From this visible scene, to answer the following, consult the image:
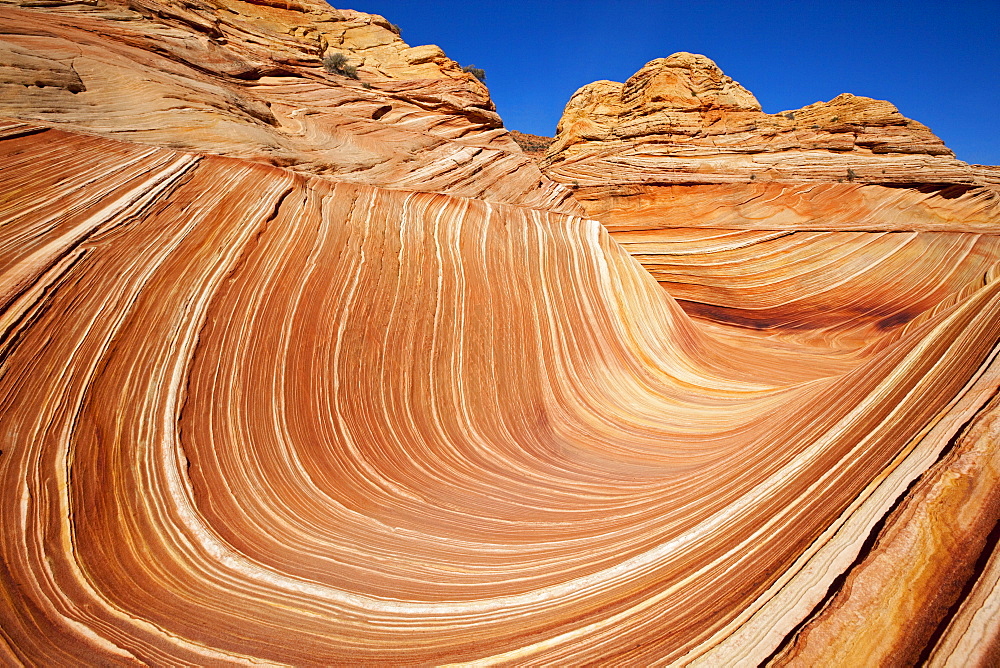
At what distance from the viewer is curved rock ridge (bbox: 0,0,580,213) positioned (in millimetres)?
5023

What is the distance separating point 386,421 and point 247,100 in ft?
19.0

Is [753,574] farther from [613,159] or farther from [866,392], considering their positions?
[613,159]

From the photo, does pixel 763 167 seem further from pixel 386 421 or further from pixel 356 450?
pixel 356 450

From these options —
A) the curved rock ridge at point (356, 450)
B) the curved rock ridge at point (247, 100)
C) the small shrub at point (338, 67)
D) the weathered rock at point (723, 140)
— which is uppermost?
the weathered rock at point (723, 140)

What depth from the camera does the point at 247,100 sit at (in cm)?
720

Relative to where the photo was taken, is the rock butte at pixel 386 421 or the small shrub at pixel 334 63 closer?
the rock butte at pixel 386 421

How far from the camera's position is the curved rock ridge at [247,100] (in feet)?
16.5

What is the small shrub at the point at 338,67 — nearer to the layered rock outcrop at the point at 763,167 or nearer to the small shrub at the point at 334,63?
the small shrub at the point at 334,63

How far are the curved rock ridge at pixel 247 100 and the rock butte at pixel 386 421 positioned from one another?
0.06m

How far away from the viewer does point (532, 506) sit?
140 inches

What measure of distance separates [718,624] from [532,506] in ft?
6.51

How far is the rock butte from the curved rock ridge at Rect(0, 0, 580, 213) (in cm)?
6

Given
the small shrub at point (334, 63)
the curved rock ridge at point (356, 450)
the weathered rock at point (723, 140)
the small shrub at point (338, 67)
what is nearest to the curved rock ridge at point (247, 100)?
the small shrub at point (338, 67)

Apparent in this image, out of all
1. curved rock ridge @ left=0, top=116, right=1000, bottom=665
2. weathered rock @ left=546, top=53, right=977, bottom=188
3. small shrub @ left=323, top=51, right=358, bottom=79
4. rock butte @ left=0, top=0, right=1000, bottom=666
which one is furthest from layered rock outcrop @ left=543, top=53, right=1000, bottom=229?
curved rock ridge @ left=0, top=116, right=1000, bottom=665
